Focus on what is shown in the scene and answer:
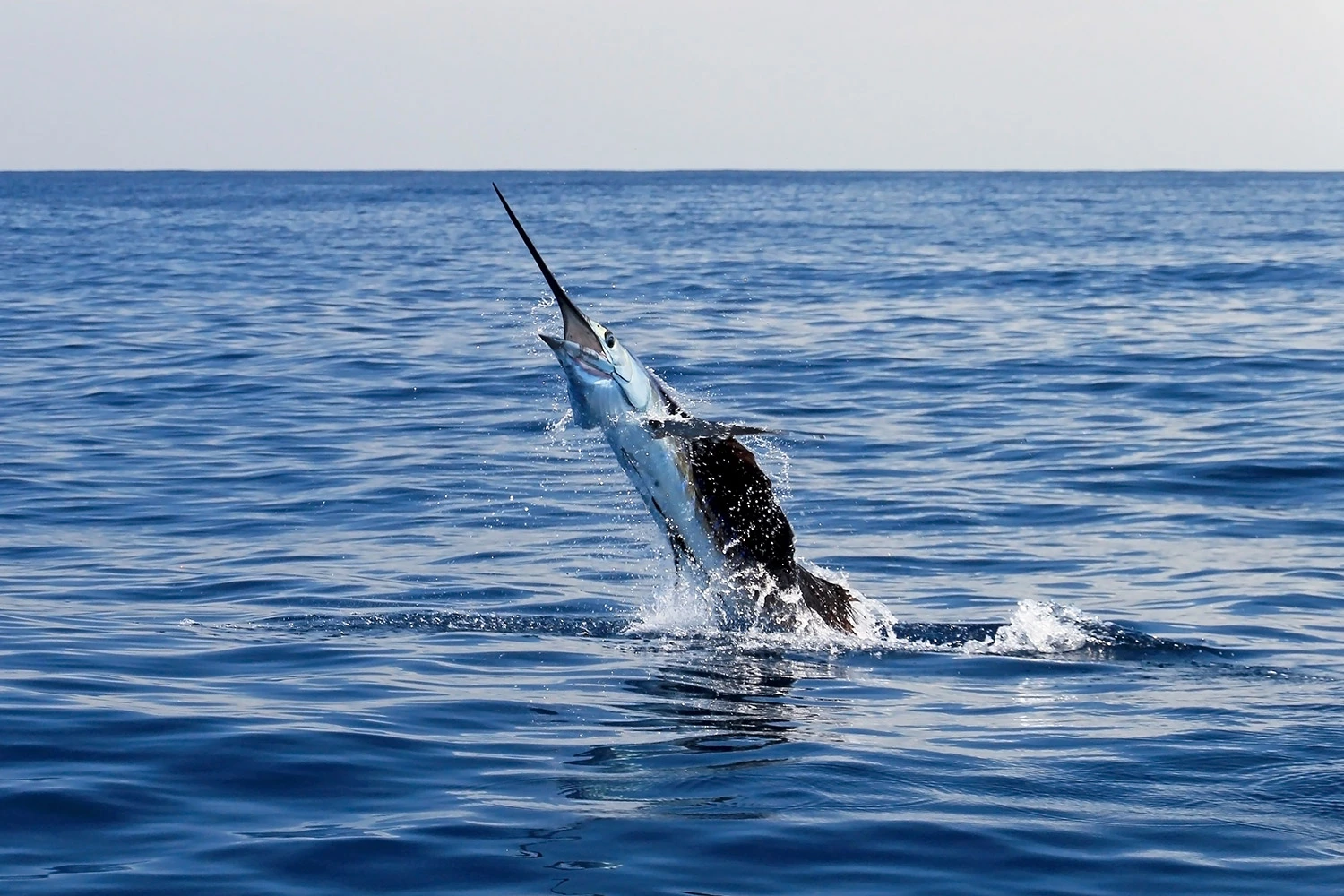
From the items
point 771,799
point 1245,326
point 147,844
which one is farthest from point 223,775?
point 1245,326

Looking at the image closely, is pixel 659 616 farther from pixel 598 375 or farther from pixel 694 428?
pixel 598 375

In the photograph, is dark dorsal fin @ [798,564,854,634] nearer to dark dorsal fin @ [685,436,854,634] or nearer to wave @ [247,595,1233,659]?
wave @ [247,595,1233,659]

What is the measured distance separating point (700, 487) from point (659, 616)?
1569 mm

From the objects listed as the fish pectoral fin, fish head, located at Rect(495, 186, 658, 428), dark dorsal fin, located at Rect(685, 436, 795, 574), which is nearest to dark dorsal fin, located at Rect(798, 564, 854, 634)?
dark dorsal fin, located at Rect(685, 436, 795, 574)

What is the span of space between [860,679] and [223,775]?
12.0 feet

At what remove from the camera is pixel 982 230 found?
61031mm

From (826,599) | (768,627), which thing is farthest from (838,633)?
(768,627)

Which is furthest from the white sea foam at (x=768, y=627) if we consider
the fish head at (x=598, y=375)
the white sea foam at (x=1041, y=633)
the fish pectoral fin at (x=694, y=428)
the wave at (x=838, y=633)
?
the fish head at (x=598, y=375)

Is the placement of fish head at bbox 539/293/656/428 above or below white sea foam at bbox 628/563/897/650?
above

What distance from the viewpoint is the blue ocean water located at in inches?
254

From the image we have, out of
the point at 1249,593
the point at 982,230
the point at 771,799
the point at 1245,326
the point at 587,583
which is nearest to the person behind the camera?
→ the point at 771,799

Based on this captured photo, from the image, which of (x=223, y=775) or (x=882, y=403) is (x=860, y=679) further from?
(x=882, y=403)

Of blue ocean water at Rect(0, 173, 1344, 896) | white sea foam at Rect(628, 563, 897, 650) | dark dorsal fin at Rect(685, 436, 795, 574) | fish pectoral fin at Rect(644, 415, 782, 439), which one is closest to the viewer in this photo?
blue ocean water at Rect(0, 173, 1344, 896)

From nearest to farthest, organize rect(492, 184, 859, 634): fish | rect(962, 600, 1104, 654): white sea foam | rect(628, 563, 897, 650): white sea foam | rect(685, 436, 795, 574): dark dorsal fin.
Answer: rect(492, 184, 859, 634): fish
rect(685, 436, 795, 574): dark dorsal fin
rect(962, 600, 1104, 654): white sea foam
rect(628, 563, 897, 650): white sea foam
